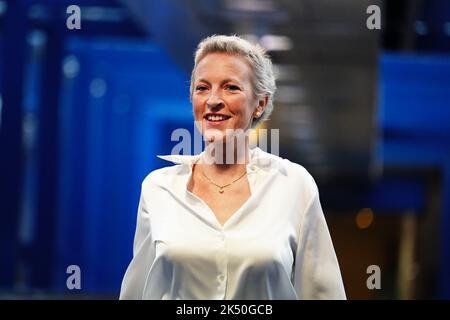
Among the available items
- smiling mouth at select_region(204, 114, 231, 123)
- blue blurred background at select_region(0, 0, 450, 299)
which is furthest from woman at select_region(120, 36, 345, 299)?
blue blurred background at select_region(0, 0, 450, 299)

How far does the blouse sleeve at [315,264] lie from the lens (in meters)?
1.52

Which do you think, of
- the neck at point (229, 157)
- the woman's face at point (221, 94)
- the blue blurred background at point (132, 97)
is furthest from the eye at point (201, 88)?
the blue blurred background at point (132, 97)

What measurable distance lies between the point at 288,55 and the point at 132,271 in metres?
3.85

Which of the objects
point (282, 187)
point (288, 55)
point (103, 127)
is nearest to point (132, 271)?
point (282, 187)

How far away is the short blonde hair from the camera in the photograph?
158 centimetres

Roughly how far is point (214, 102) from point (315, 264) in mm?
362

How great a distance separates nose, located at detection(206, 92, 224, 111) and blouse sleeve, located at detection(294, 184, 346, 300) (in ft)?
0.84

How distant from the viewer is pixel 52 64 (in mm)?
5688

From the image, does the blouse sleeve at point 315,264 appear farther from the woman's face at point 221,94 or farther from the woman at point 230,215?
the woman's face at point 221,94

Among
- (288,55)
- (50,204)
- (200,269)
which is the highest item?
(288,55)

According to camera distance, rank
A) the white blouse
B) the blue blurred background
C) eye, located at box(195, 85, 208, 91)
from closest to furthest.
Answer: the white blouse
eye, located at box(195, 85, 208, 91)
the blue blurred background

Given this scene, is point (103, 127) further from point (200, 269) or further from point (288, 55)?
point (200, 269)

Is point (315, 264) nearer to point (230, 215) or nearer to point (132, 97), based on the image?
point (230, 215)

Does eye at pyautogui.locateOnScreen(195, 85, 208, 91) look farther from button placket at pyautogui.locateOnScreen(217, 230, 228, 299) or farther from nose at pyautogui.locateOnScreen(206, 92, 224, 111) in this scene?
button placket at pyautogui.locateOnScreen(217, 230, 228, 299)
